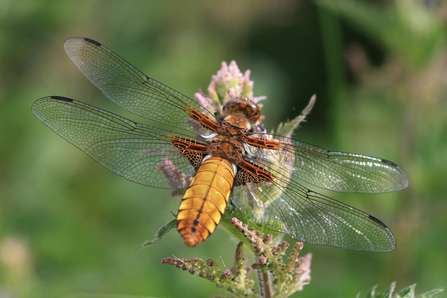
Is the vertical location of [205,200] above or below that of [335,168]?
below

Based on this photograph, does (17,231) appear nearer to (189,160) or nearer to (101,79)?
(101,79)

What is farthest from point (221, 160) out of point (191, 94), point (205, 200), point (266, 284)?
point (191, 94)

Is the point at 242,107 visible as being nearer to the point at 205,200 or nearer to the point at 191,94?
the point at 205,200

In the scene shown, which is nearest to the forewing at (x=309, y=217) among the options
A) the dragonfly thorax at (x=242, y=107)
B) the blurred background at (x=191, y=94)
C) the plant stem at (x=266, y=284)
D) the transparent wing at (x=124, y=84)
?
the plant stem at (x=266, y=284)

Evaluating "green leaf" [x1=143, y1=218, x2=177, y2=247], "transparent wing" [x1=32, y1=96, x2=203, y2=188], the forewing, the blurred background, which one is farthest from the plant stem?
the blurred background

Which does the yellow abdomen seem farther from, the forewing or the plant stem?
the plant stem

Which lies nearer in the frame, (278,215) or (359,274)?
(278,215)

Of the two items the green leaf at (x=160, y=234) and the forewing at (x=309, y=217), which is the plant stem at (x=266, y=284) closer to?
the forewing at (x=309, y=217)

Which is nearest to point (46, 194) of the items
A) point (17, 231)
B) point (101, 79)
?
point (17, 231)
